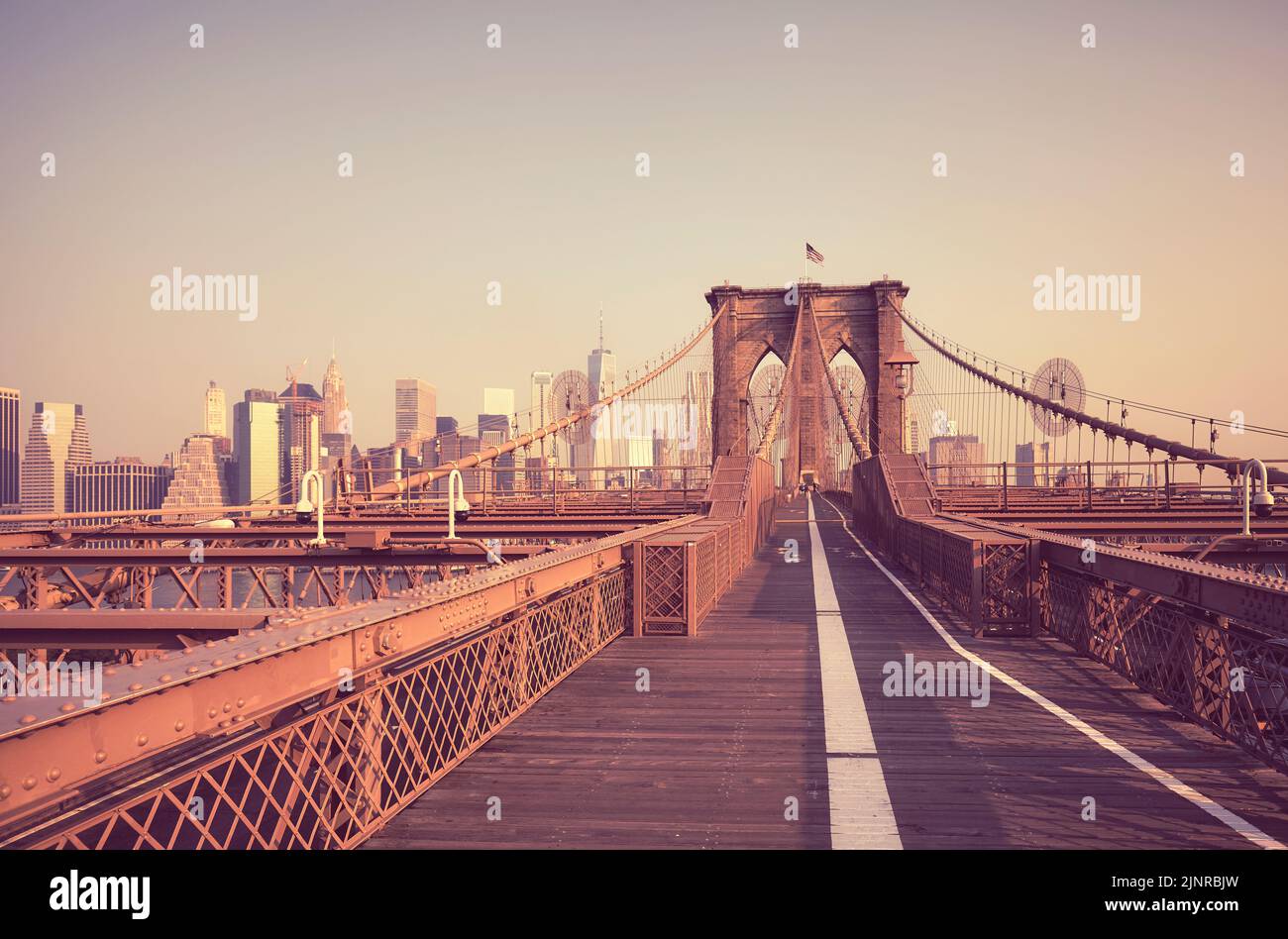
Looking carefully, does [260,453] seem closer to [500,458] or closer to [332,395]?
[332,395]

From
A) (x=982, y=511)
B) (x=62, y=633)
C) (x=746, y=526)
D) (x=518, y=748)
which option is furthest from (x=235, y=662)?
(x=982, y=511)

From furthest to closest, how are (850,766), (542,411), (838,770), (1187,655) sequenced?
(542,411) < (1187,655) < (850,766) < (838,770)

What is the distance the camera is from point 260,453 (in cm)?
15388

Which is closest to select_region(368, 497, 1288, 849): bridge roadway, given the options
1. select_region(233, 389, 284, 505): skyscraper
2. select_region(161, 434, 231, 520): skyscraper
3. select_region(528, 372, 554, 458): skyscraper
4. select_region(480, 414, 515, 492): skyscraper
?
select_region(480, 414, 515, 492): skyscraper

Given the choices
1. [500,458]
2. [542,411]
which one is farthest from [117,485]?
[542,411]

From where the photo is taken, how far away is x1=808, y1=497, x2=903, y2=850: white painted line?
559cm

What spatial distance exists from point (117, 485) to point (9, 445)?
2868 cm

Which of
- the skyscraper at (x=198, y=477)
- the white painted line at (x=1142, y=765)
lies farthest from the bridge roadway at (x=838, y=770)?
the skyscraper at (x=198, y=477)

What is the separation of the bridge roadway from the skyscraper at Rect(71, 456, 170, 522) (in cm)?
16233

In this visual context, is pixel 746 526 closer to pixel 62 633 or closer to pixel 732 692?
pixel 732 692

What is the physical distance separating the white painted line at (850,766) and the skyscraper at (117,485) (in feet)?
532

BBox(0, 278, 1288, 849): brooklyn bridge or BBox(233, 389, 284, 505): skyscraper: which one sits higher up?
BBox(233, 389, 284, 505): skyscraper

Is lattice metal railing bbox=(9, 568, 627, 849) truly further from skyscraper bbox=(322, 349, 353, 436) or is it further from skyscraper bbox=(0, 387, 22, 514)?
skyscraper bbox=(0, 387, 22, 514)
